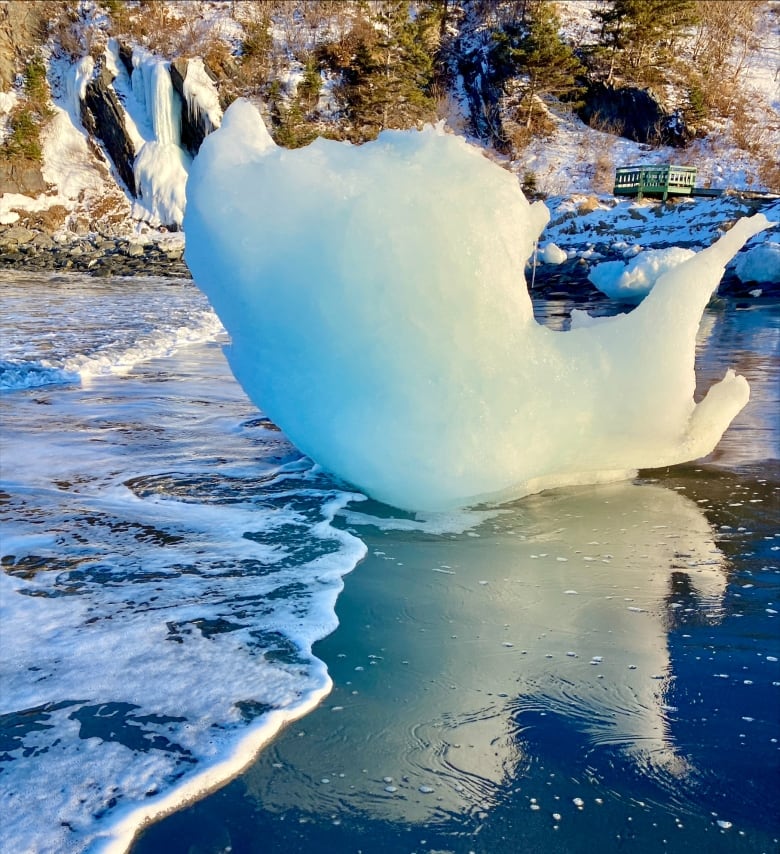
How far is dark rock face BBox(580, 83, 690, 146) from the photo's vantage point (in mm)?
32281

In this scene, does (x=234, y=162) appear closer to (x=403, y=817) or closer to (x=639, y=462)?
(x=639, y=462)

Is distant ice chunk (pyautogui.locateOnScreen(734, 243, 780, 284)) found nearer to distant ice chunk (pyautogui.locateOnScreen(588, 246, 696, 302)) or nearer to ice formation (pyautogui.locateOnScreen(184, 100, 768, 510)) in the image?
distant ice chunk (pyautogui.locateOnScreen(588, 246, 696, 302))

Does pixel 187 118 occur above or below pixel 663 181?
above

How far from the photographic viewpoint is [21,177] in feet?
98.9

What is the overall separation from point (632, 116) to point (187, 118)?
1811cm

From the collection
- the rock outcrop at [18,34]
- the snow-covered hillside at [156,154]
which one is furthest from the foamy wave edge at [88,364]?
the rock outcrop at [18,34]

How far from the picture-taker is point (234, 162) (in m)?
3.28

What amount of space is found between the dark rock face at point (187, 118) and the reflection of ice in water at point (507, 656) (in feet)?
98.1

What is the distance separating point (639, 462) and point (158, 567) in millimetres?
2210

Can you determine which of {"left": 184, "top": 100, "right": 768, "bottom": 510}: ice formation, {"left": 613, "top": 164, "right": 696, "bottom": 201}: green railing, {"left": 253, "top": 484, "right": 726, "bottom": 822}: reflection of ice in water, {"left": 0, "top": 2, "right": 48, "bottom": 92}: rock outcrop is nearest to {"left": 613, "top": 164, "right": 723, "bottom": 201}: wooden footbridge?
{"left": 613, "top": 164, "right": 696, "bottom": 201}: green railing

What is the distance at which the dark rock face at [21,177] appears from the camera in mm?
29875

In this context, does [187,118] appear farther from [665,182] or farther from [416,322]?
[416,322]

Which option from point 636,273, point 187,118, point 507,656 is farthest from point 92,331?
point 187,118

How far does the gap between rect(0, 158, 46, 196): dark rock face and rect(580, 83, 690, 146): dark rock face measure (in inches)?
881
